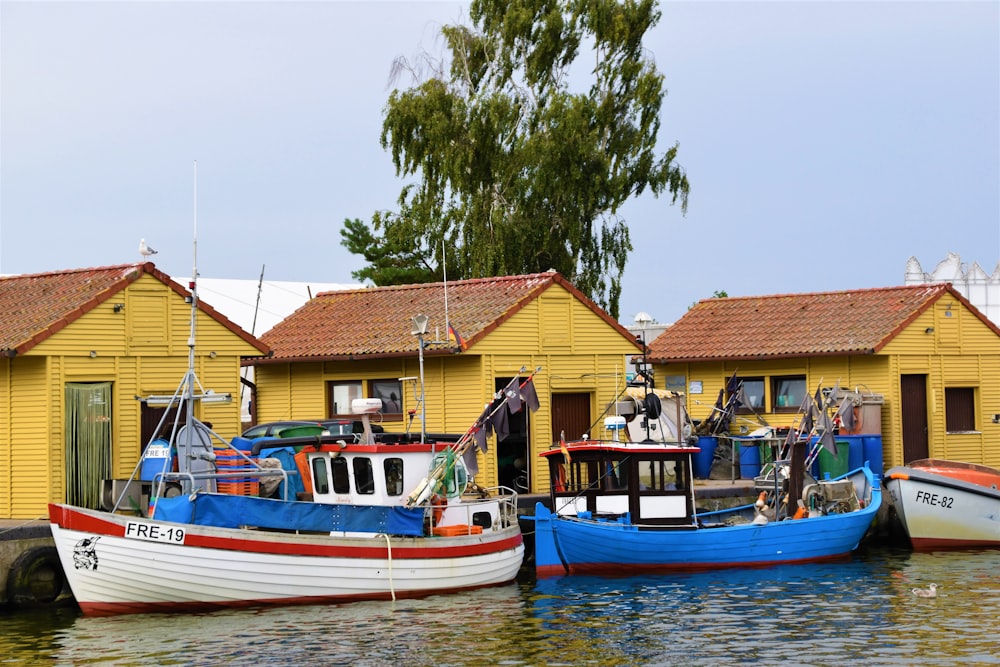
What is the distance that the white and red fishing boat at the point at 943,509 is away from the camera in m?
31.5

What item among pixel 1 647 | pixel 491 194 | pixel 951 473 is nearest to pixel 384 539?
pixel 1 647

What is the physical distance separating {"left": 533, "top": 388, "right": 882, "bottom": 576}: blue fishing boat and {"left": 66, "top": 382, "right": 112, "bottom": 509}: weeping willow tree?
26.4ft

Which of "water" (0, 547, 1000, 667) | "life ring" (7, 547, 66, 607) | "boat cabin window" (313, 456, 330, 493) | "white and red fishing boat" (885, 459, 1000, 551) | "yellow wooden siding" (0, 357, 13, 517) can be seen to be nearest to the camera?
"water" (0, 547, 1000, 667)

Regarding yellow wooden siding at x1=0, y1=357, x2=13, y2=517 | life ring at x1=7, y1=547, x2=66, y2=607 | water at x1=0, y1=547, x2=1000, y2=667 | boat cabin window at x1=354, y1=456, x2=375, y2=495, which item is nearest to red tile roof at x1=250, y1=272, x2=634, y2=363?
boat cabin window at x1=354, y1=456, x2=375, y2=495

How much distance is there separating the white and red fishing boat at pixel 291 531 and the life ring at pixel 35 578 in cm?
119

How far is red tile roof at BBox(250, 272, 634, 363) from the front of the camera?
33.0m

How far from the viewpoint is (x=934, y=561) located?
2984 cm

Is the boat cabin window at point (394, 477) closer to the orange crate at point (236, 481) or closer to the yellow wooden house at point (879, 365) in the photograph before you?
the orange crate at point (236, 481)

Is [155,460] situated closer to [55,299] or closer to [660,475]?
[55,299]

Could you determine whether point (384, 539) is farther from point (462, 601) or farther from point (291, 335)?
point (291, 335)

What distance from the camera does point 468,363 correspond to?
1277 inches

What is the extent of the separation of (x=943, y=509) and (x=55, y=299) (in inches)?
725

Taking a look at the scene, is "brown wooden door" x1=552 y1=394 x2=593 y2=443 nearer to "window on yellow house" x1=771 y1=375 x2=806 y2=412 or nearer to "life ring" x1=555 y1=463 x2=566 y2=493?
"life ring" x1=555 y1=463 x2=566 y2=493

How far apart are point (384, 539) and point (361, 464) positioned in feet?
5.51
